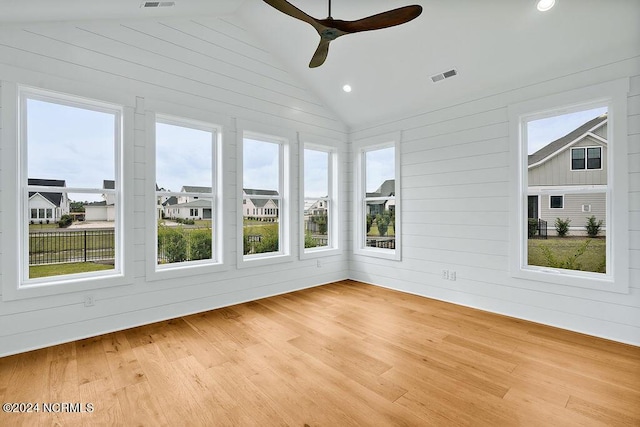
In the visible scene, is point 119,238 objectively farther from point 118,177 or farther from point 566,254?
point 566,254

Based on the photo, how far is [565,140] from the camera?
3.29m

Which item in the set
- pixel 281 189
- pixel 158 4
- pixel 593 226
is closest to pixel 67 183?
pixel 158 4

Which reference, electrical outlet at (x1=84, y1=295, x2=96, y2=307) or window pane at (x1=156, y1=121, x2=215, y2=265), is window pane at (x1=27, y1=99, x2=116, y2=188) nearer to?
window pane at (x1=156, y1=121, x2=215, y2=265)

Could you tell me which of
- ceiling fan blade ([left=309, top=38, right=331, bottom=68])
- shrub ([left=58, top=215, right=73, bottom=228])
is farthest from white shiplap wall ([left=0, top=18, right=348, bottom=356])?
ceiling fan blade ([left=309, top=38, right=331, bottom=68])

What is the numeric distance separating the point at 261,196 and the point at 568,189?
3.75 meters

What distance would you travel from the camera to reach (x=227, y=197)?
13.2ft

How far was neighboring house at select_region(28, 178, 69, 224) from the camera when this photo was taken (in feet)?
9.53

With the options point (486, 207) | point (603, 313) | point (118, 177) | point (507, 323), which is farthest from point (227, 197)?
point (603, 313)

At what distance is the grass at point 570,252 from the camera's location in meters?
3.11

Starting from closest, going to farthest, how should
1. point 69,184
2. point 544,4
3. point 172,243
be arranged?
point 544,4, point 69,184, point 172,243

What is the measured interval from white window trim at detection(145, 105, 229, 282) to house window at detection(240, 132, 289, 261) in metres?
0.35

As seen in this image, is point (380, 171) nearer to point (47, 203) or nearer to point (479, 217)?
point (479, 217)

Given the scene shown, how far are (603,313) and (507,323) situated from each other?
2.76 feet

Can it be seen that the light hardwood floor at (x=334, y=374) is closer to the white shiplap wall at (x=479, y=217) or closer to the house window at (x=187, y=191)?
the white shiplap wall at (x=479, y=217)
